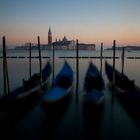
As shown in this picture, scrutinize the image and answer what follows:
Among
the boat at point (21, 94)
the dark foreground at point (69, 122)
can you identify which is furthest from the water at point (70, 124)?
the boat at point (21, 94)

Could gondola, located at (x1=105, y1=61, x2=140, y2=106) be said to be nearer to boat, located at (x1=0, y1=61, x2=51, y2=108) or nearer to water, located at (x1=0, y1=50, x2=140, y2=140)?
water, located at (x1=0, y1=50, x2=140, y2=140)

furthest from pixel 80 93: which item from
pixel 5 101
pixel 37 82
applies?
pixel 5 101

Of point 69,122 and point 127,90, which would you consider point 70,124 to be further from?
point 127,90

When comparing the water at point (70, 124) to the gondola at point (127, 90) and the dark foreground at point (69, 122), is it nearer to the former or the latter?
the dark foreground at point (69, 122)

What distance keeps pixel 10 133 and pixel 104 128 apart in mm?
5877

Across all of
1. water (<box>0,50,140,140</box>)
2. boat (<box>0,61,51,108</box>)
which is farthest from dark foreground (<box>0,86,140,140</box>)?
boat (<box>0,61,51,108</box>)

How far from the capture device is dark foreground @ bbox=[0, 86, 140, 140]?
42.6ft

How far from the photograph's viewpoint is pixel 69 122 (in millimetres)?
15273

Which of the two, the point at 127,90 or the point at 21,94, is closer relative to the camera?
the point at 21,94

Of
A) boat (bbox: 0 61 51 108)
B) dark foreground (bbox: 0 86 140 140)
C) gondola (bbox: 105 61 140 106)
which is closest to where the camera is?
dark foreground (bbox: 0 86 140 140)

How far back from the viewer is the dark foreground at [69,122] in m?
13.0

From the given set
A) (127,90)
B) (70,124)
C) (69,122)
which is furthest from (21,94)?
(127,90)

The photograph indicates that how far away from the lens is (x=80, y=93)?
2306 cm

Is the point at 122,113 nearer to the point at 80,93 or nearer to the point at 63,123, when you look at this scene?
the point at 63,123
